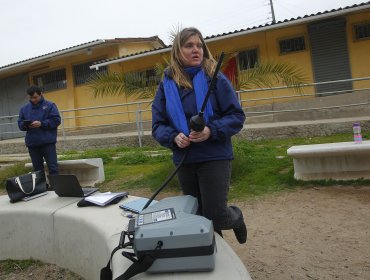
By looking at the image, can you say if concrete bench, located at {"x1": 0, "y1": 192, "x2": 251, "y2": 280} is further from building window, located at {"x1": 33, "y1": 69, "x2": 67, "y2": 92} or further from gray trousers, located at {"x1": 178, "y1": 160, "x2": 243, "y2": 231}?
building window, located at {"x1": 33, "y1": 69, "x2": 67, "y2": 92}

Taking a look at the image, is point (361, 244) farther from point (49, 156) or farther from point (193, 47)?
point (49, 156)

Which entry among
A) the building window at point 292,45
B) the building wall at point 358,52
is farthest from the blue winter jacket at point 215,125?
the building window at point 292,45

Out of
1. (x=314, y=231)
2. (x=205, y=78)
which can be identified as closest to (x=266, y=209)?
(x=314, y=231)

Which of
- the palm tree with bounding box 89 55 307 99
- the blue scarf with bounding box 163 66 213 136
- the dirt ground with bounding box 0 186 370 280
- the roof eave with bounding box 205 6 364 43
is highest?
the roof eave with bounding box 205 6 364 43

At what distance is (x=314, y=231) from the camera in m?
3.74

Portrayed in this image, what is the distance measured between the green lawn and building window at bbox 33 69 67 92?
8.23 m

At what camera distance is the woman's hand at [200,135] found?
223 cm

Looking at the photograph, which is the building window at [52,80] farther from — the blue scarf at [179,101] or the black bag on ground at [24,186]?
the blue scarf at [179,101]

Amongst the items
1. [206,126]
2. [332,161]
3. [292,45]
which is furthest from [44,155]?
[292,45]

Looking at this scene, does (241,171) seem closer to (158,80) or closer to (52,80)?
(158,80)

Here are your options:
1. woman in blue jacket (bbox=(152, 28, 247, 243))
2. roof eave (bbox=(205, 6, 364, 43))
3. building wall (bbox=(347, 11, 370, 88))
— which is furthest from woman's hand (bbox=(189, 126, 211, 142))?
building wall (bbox=(347, 11, 370, 88))

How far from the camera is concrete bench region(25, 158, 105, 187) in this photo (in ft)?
22.1

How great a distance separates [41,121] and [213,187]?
4.28m

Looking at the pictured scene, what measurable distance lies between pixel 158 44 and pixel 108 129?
4.76 metres
